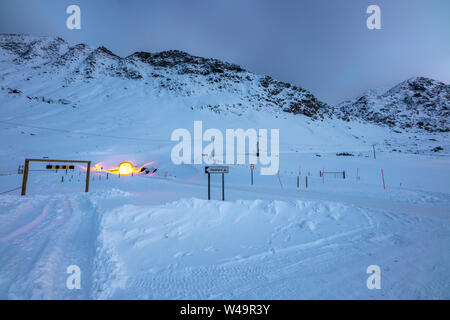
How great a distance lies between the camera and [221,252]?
409 centimetres

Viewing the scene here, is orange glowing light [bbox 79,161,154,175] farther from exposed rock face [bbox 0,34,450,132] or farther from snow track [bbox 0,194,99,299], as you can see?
exposed rock face [bbox 0,34,450,132]

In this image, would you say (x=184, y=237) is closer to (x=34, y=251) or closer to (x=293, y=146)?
(x=34, y=251)

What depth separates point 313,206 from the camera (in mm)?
7176

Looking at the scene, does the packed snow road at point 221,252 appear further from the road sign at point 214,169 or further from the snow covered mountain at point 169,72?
the snow covered mountain at point 169,72

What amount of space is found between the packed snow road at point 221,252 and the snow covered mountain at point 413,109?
308ft

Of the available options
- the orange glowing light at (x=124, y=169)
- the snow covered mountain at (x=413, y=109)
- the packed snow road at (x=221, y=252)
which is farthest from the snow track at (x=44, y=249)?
the snow covered mountain at (x=413, y=109)

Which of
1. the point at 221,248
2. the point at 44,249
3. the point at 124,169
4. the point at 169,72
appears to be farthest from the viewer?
the point at 169,72

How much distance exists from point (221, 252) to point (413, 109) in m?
162

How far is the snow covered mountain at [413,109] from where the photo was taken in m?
90.4

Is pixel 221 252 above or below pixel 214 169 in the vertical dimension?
below

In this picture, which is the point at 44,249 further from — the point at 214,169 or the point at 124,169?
the point at 124,169

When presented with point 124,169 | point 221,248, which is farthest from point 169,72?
point 221,248
